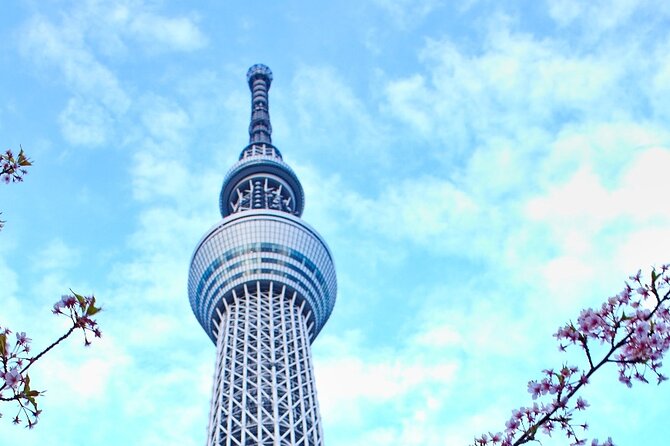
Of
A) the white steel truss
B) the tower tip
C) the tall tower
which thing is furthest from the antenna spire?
the white steel truss

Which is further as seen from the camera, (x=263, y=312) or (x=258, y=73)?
(x=258, y=73)

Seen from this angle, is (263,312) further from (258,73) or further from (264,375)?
(258,73)

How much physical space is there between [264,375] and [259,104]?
52.5 meters

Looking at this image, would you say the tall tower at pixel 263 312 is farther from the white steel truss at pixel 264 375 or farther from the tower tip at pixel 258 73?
the tower tip at pixel 258 73

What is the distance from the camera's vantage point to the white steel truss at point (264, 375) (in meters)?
65.6

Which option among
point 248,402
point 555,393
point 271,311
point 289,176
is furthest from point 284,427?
point 555,393

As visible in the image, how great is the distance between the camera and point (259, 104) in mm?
110438

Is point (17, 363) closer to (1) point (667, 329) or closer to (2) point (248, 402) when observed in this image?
(1) point (667, 329)

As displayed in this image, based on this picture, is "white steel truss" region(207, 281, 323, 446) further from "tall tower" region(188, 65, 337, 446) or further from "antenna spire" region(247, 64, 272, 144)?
"antenna spire" region(247, 64, 272, 144)

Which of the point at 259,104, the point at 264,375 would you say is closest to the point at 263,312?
the point at 264,375

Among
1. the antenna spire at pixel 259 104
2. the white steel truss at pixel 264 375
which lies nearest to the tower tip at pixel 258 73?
the antenna spire at pixel 259 104

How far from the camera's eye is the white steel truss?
65.6m

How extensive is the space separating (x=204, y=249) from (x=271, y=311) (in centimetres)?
1243

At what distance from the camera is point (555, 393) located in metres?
7.19
